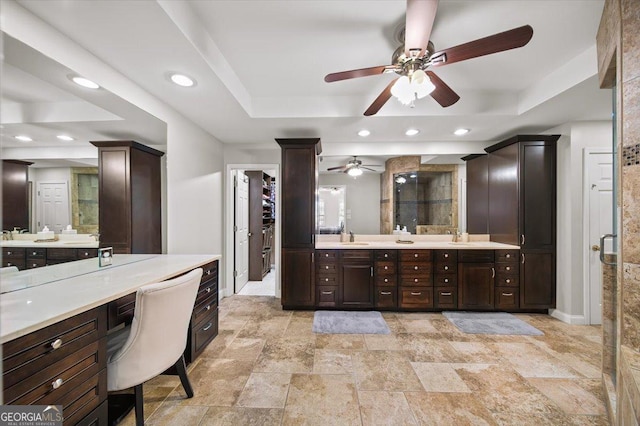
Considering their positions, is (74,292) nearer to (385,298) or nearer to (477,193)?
(385,298)

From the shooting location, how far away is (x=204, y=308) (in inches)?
90.9

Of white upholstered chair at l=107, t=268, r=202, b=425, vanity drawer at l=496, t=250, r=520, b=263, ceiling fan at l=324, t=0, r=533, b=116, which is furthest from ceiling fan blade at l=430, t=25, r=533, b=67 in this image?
vanity drawer at l=496, t=250, r=520, b=263

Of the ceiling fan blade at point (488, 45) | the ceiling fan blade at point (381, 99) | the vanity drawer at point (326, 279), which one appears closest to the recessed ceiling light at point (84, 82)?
the ceiling fan blade at point (381, 99)

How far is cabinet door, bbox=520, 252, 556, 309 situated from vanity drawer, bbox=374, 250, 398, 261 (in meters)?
1.65

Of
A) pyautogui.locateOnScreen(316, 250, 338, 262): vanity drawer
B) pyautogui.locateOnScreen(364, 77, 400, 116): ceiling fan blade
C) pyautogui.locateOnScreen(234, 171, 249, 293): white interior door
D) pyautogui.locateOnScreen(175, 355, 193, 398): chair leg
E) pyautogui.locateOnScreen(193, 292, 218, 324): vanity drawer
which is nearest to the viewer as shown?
pyautogui.locateOnScreen(175, 355, 193, 398): chair leg

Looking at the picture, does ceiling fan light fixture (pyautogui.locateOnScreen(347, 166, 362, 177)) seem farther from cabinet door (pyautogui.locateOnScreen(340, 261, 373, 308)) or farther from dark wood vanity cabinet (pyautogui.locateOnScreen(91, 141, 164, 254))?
→ dark wood vanity cabinet (pyautogui.locateOnScreen(91, 141, 164, 254))

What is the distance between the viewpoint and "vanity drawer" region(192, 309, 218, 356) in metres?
2.17

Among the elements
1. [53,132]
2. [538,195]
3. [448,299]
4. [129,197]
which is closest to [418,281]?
[448,299]

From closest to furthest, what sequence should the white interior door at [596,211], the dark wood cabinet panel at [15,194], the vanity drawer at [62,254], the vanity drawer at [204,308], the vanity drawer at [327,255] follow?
the dark wood cabinet panel at [15,194] < the vanity drawer at [62,254] < the vanity drawer at [204,308] < the white interior door at [596,211] < the vanity drawer at [327,255]

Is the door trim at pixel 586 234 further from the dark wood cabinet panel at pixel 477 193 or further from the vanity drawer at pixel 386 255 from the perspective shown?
the vanity drawer at pixel 386 255

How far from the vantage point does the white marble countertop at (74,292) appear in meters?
0.99

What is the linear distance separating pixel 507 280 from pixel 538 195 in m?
1.18

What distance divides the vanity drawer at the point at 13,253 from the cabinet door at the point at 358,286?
9.46 ft

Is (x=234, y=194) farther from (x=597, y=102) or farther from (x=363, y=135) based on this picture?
(x=597, y=102)
